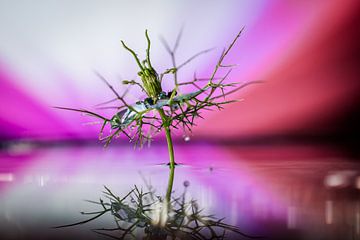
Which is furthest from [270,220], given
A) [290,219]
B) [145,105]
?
[145,105]

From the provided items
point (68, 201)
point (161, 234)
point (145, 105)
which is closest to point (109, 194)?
point (68, 201)

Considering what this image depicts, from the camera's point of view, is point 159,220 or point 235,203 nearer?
point 159,220

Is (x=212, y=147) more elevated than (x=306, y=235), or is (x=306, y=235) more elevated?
(x=212, y=147)

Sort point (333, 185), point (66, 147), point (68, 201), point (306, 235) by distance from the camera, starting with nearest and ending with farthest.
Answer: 1. point (306, 235)
2. point (68, 201)
3. point (333, 185)
4. point (66, 147)

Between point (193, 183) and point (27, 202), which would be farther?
point (193, 183)

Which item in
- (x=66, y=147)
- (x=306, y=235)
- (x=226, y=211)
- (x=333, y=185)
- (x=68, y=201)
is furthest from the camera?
(x=66, y=147)

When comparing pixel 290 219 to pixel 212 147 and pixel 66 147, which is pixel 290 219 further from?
pixel 66 147
